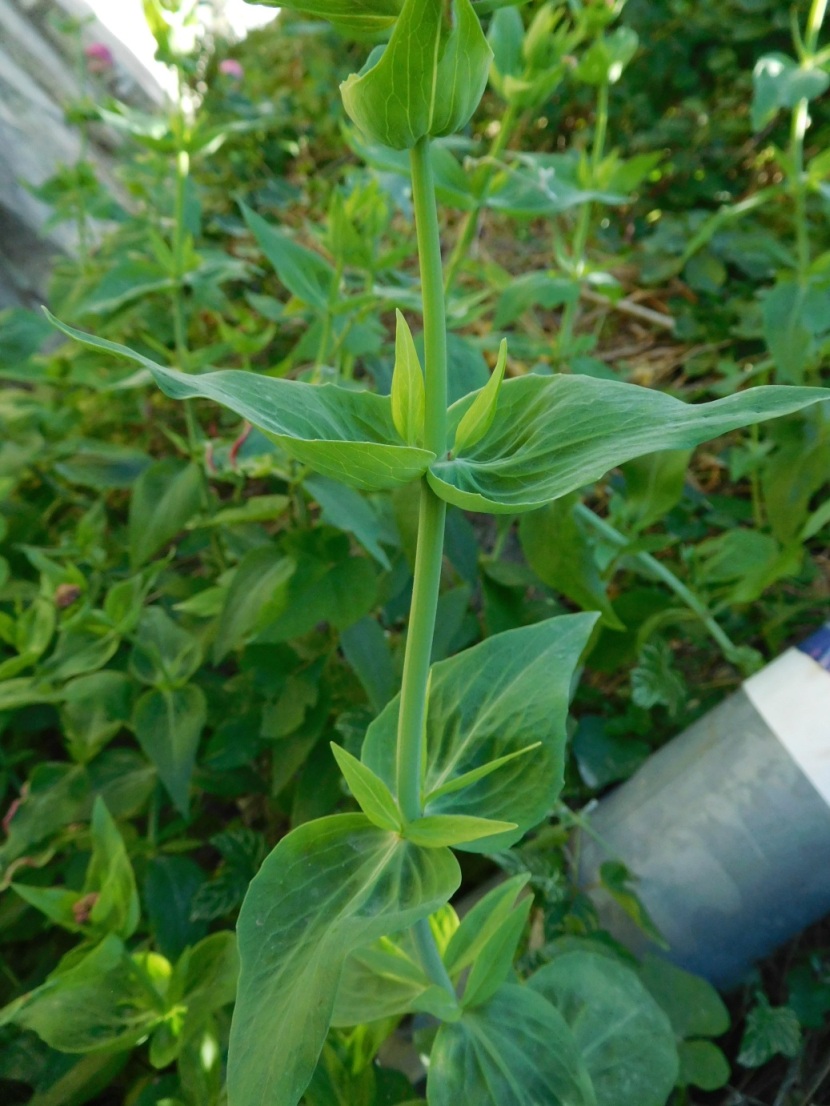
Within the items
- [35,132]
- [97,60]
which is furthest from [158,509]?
[35,132]

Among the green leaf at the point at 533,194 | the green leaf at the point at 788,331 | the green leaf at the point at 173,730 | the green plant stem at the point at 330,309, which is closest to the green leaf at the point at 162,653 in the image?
the green leaf at the point at 173,730

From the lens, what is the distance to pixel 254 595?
2.30ft

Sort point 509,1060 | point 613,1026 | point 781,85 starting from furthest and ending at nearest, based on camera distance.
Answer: point 781,85, point 613,1026, point 509,1060

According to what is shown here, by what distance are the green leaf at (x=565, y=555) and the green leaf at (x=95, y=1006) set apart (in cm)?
46

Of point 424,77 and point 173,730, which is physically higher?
point 424,77

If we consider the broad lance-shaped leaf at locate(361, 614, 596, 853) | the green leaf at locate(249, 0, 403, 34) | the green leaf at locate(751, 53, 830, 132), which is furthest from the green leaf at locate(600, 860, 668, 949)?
the green leaf at locate(751, 53, 830, 132)

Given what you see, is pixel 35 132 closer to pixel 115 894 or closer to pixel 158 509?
pixel 158 509

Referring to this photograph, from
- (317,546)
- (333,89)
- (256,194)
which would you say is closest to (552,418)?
(317,546)

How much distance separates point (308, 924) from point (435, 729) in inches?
5.3

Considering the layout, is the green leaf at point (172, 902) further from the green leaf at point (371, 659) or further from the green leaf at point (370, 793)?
the green leaf at point (370, 793)

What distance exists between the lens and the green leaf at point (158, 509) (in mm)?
840

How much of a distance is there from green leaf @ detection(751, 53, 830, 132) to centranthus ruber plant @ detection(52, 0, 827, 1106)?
2.33 ft

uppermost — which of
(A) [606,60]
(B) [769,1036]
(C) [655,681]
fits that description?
(A) [606,60]

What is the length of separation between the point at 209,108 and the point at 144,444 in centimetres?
132
